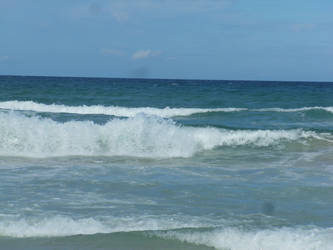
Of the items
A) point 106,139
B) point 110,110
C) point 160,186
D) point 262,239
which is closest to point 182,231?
point 262,239

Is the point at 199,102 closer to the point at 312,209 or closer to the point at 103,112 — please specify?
the point at 103,112

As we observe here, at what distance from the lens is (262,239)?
22.7 feet

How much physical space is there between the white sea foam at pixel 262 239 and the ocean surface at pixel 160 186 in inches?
0.5

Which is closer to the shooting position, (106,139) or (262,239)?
(262,239)

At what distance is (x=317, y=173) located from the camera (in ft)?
40.3

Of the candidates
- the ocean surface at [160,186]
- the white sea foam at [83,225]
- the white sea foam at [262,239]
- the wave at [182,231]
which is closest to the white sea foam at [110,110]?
the ocean surface at [160,186]

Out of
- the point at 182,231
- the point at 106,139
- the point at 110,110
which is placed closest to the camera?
the point at 182,231

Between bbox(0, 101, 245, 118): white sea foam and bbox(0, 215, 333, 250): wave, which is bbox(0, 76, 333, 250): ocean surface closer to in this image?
bbox(0, 215, 333, 250): wave

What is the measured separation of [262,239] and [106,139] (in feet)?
33.5

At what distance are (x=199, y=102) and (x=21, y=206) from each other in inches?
1165

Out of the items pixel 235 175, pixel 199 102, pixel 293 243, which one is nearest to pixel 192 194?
pixel 235 175

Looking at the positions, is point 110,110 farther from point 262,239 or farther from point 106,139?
point 262,239

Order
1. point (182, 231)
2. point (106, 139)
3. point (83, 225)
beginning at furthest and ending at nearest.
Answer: point (106, 139) < point (83, 225) < point (182, 231)

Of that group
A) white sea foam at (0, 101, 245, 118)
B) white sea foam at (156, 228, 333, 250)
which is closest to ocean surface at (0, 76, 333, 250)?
white sea foam at (156, 228, 333, 250)
